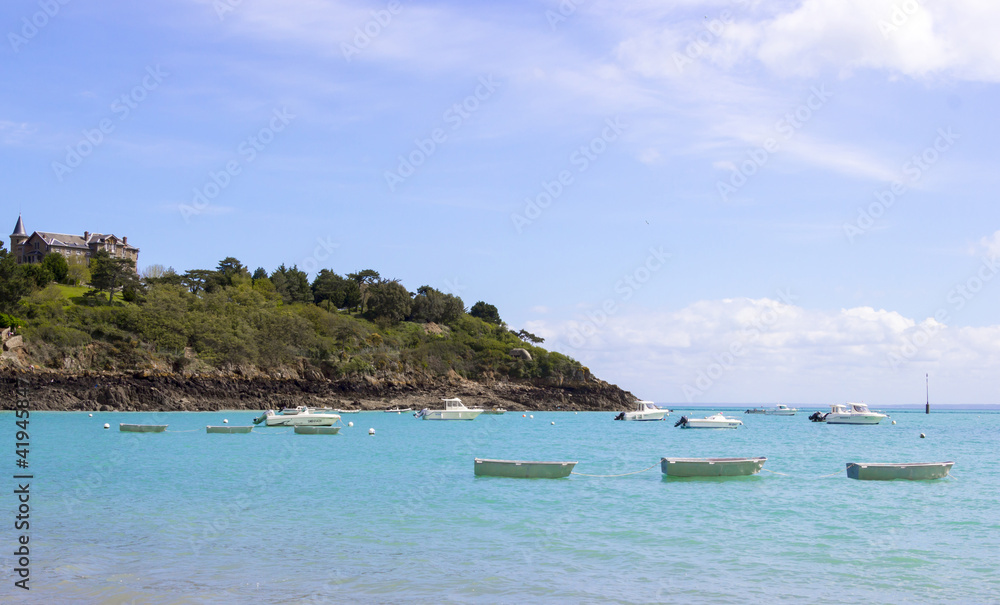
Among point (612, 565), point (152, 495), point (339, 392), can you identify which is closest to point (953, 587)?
point (612, 565)

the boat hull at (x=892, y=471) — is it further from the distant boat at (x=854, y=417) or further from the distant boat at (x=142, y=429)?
the distant boat at (x=854, y=417)

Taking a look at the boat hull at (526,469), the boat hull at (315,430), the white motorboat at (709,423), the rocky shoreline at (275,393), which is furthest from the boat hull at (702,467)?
the rocky shoreline at (275,393)

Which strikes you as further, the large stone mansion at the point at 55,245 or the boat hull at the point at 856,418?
the large stone mansion at the point at 55,245

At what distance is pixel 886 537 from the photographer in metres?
17.2

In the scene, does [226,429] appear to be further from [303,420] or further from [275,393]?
[275,393]

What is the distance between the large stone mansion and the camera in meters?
121

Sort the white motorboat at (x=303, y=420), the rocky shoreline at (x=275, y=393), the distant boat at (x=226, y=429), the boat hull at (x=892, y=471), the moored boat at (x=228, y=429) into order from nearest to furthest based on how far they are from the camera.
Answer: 1. the boat hull at (x=892, y=471)
2. the distant boat at (x=226, y=429)
3. the moored boat at (x=228, y=429)
4. the white motorboat at (x=303, y=420)
5. the rocky shoreline at (x=275, y=393)

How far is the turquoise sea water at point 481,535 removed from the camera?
12602 millimetres

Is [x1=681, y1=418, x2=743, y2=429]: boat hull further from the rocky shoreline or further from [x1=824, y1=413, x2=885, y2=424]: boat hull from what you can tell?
the rocky shoreline

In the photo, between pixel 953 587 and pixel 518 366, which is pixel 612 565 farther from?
pixel 518 366

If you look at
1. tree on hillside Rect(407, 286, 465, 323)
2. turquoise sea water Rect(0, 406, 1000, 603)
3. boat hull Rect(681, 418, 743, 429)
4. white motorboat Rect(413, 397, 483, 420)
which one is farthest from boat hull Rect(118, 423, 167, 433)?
tree on hillside Rect(407, 286, 465, 323)

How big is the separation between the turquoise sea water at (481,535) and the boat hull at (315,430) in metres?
18.3

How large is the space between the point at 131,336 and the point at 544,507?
85011 mm

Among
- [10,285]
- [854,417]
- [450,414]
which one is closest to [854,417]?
[854,417]
